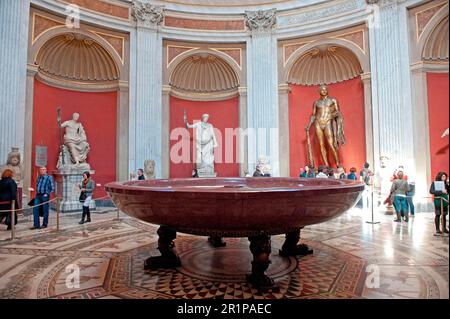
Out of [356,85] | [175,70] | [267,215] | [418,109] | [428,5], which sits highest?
[428,5]

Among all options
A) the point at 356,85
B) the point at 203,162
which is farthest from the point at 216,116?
the point at 356,85

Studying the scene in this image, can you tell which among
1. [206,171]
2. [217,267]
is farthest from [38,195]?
[206,171]

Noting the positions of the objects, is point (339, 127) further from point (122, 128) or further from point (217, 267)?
point (217, 267)

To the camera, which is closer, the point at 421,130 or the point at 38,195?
the point at 38,195

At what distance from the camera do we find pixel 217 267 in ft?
9.89

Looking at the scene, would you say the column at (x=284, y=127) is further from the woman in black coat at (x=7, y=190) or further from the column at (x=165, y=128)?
the woman in black coat at (x=7, y=190)

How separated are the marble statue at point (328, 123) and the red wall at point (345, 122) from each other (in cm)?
38

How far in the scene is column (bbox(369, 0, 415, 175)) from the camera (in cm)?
806

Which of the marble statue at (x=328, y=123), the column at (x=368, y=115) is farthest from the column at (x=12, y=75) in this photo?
the column at (x=368, y=115)

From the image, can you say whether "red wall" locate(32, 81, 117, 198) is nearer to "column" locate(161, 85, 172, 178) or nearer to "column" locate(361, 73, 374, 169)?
"column" locate(161, 85, 172, 178)

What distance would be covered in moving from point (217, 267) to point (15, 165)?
6068 mm
